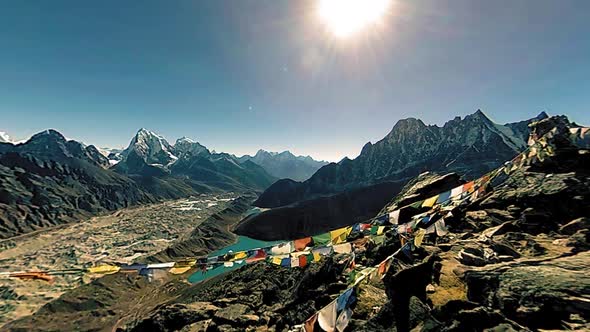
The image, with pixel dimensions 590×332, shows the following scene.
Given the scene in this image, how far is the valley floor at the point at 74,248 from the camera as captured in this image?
6694cm

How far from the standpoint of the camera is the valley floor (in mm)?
66938

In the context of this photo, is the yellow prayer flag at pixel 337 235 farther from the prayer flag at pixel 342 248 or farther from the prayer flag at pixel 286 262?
the prayer flag at pixel 286 262

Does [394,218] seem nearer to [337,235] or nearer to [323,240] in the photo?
[337,235]

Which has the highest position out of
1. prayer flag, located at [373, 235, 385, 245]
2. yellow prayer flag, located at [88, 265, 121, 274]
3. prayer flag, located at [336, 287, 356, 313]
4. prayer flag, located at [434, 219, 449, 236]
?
prayer flag, located at [434, 219, 449, 236]

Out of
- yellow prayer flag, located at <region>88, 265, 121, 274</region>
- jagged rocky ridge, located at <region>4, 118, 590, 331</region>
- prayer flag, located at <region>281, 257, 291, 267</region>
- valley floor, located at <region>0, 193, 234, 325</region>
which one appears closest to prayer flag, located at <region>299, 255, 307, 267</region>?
prayer flag, located at <region>281, 257, 291, 267</region>

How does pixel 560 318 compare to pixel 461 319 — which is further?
pixel 461 319

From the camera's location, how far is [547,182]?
53.2ft

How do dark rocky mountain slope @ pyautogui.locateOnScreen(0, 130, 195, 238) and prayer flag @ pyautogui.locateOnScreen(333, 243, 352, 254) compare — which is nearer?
prayer flag @ pyautogui.locateOnScreen(333, 243, 352, 254)

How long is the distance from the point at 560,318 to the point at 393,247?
32.7ft

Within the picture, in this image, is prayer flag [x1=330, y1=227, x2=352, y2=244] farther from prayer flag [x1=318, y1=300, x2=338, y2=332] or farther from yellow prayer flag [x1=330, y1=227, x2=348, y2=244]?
prayer flag [x1=318, y1=300, x2=338, y2=332]

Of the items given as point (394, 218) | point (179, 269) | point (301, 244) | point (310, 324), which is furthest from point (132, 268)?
point (394, 218)

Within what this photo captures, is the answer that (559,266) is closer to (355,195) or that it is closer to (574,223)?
(574,223)

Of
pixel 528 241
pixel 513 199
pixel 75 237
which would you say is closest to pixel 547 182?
pixel 513 199

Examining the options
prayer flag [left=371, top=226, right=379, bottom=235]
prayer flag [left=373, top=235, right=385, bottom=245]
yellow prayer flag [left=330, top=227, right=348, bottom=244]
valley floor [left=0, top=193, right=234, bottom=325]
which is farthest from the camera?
valley floor [left=0, top=193, right=234, bottom=325]
